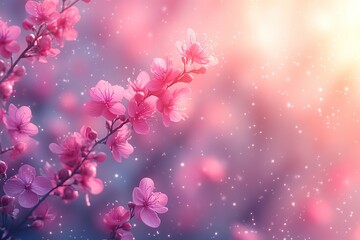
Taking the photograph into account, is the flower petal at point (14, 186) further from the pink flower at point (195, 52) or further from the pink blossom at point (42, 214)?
the pink flower at point (195, 52)

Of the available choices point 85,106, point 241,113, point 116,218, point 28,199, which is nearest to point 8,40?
point 85,106

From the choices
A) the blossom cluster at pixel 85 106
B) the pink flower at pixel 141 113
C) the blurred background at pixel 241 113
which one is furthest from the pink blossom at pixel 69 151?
the blurred background at pixel 241 113

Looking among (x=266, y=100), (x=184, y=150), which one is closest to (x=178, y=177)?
(x=184, y=150)

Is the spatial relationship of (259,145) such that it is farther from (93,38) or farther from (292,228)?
(93,38)

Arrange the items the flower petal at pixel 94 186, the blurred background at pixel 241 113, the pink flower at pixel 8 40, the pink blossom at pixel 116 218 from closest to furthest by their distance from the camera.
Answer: the flower petal at pixel 94 186 < the pink flower at pixel 8 40 < the pink blossom at pixel 116 218 < the blurred background at pixel 241 113

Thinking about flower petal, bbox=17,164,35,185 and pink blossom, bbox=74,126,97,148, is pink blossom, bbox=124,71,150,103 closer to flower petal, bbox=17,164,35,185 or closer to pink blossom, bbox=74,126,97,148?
pink blossom, bbox=74,126,97,148
